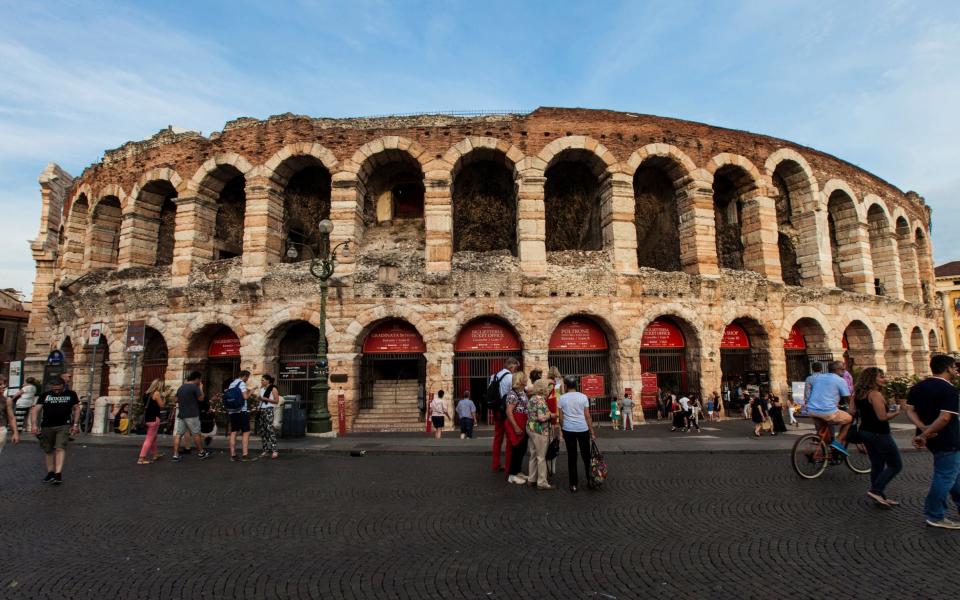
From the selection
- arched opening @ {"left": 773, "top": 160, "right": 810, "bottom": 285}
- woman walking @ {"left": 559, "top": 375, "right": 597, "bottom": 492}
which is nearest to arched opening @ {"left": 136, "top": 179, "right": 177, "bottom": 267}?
woman walking @ {"left": 559, "top": 375, "right": 597, "bottom": 492}

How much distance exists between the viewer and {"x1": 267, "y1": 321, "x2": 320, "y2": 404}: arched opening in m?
15.5

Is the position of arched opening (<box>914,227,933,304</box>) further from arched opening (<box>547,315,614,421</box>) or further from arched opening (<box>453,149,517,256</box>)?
Answer: arched opening (<box>453,149,517,256</box>)

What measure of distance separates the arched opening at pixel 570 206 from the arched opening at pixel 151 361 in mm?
14810

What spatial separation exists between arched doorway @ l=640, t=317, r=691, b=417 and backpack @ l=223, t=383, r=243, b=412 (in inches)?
470

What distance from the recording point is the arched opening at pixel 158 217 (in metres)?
17.9

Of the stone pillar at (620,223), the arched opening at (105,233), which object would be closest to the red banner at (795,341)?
the stone pillar at (620,223)

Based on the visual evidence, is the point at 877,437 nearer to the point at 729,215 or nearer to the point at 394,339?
the point at 394,339

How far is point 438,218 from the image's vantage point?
50.8ft

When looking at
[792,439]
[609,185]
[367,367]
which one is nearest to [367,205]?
[367,367]

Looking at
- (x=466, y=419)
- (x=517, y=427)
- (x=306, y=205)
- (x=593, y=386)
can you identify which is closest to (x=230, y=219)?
(x=306, y=205)

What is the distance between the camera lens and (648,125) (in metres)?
16.7

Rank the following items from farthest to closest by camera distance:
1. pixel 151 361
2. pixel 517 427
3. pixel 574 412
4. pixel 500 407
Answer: pixel 151 361 < pixel 500 407 < pixel 517 427 < pixel 574 412

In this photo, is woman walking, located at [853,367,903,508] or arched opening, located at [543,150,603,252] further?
arched opening, located at [543,150,603,252]

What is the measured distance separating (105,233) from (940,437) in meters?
25.1
